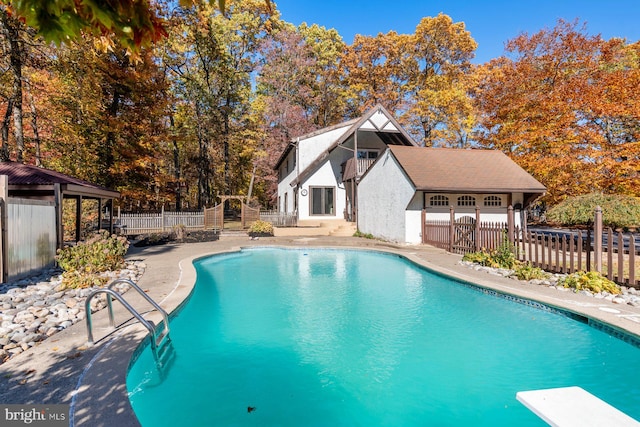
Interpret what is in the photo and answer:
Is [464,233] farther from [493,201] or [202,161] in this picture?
[202,161]

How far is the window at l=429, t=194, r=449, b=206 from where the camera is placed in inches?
616

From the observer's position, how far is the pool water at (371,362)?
3.98 meters

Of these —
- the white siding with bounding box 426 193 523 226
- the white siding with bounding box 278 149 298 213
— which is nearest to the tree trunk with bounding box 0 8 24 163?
the white siding with bounding box 278 149 298 213

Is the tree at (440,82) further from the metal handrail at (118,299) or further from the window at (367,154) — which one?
the metal handrail at (118,299)

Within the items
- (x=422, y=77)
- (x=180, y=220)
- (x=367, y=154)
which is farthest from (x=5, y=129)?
(x=422, y=77)

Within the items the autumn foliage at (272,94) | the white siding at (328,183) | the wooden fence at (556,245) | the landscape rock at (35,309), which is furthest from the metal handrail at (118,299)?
the white siding at (328,183)

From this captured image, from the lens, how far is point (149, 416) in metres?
3.74

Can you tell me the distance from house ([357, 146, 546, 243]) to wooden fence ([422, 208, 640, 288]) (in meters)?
0.88

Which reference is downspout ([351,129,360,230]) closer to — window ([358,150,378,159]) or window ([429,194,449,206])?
window ([358,150,378,159])

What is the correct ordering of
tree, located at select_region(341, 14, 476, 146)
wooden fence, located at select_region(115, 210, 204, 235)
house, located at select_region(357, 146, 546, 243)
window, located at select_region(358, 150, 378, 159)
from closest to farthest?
house, located at select_region(357, 146, 546, 243)
wooden fence, located at select_region(115, 210, 204, 235)
window, located at select_region(358, 150, 378, 159)
tree, located at select_region(341, 14, 476, 146)

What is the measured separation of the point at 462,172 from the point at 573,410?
14.5 m

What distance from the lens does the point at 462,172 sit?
1645 cm

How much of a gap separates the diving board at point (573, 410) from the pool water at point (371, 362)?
1.48ft

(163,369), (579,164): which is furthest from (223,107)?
(163,369)
